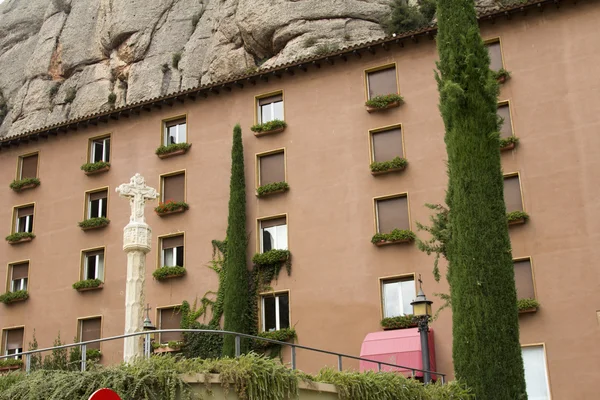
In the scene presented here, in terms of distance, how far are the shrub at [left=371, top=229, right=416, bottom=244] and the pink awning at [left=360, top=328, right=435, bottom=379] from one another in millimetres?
3172

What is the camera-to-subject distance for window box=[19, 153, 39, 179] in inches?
1464

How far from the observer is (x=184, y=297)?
102ft

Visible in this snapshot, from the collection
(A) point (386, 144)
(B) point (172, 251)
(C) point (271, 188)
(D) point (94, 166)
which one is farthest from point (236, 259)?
(D) point (94, 166)

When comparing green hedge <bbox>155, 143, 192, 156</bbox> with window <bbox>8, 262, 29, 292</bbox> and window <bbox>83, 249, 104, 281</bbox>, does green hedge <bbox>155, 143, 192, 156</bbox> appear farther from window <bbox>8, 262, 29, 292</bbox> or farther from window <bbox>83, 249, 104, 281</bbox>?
window <bbox>8, 262, 29, 292</bbox>

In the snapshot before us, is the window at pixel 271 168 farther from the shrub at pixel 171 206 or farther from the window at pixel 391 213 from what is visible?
the window at pixel 391 213

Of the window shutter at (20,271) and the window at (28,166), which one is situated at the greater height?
the window at (28,166)

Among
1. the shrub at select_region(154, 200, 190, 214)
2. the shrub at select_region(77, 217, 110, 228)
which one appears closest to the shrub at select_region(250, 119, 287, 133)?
the shrub at select_region(154, 200, 190, 214)

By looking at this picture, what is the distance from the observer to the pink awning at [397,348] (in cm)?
2536

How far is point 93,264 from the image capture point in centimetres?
3400

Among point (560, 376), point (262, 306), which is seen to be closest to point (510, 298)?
point (560, 376)

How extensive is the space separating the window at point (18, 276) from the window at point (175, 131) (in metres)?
8.40

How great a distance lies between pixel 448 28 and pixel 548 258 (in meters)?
9.18

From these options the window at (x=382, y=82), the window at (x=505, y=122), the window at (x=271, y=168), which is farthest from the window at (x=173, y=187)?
the window at (x=505, y=122)

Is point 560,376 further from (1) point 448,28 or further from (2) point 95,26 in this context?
(2) point 95,26
